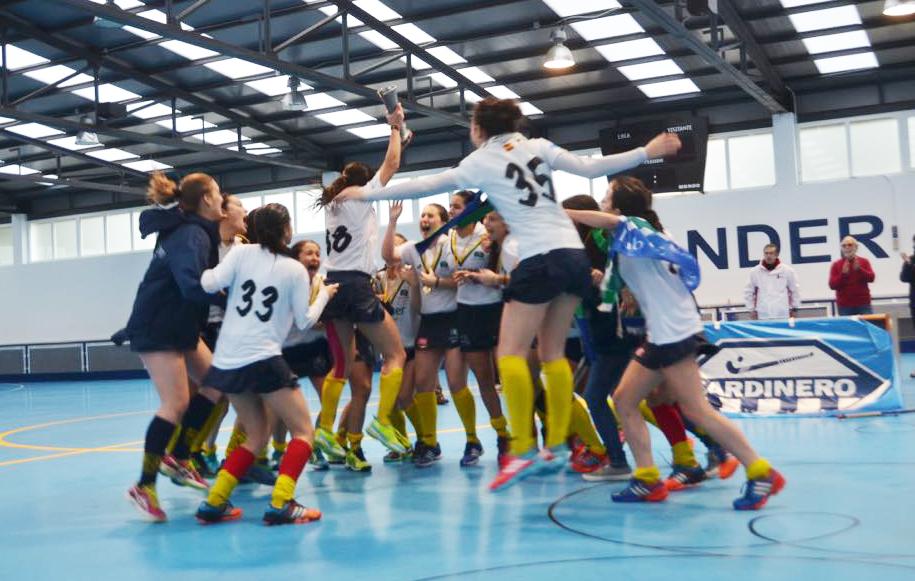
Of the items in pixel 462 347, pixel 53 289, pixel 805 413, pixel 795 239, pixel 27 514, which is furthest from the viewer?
pixel 53 289

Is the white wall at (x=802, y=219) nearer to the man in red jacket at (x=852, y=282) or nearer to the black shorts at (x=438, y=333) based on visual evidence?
the man in red jacket at (x=852, y=282)

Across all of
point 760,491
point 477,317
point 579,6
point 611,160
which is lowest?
point 760,491

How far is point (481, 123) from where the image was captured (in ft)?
15.1

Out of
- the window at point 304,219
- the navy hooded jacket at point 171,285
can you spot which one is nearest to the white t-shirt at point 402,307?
the navy hooded jacket at point 171,285

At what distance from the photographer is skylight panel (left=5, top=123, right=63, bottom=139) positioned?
789 inches

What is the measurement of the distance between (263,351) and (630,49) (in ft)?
44.5

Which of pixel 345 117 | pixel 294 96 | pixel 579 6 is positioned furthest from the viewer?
pixel 345 117

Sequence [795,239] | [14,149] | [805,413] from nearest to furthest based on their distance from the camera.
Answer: [805,413] < [795,239] < [14,149]

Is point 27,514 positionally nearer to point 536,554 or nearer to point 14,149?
point 536,554

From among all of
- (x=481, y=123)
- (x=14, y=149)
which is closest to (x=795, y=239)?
(x=481, y=123)

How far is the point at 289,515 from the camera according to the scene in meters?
4.47

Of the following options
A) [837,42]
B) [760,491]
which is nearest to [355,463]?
[760,491]

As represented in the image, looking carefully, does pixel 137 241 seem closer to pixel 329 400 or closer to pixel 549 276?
pixel 329 400

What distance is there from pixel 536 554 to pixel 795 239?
1629cm
